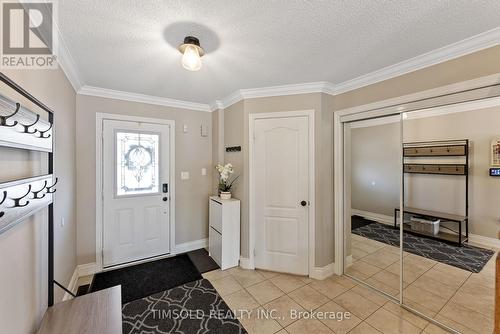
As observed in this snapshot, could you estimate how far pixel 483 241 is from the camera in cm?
189

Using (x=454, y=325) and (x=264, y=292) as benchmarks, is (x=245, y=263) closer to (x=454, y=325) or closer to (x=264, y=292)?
(x=264, y=292)

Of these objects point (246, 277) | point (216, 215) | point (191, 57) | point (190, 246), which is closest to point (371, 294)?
point (246, 277)

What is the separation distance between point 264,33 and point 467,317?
3.04 m

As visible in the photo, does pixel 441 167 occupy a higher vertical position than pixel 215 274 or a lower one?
higher

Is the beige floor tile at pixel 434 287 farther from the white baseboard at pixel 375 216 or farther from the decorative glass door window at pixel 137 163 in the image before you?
the decorative glass door window at pixel 137 163

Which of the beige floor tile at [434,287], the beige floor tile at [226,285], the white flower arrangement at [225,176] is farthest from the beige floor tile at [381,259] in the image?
the white flower arrangement at [225,176]

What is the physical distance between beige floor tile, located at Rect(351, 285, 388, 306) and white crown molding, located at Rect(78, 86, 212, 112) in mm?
3336

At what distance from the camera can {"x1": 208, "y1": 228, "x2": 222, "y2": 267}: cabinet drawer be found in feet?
9.62

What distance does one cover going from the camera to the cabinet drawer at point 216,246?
293 cm

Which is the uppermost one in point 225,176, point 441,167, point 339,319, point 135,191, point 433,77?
point 433,77

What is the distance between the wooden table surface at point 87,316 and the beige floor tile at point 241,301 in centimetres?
115

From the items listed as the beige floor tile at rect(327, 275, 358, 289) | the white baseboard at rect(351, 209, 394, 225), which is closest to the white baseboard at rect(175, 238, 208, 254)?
the beige floor tile at rect(327, 275, 358, 289)

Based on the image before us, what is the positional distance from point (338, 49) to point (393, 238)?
2.09 meters

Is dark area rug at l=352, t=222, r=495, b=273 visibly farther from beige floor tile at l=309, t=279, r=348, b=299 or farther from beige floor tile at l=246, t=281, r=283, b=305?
beige floor tile at l=246, t=281, r=283, b=305
